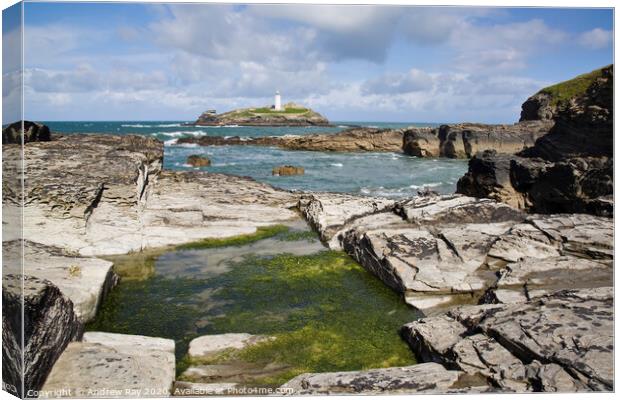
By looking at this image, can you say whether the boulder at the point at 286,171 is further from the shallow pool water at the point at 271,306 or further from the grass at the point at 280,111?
the grass at the point at 280,111

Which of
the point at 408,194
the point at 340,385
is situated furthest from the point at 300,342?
the point at 408,194

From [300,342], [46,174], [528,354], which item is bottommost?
[300,342]

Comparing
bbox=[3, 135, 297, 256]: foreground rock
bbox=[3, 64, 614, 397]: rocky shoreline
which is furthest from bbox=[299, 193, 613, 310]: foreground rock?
bbox=[3, 135, 297, 256]: foreground rock

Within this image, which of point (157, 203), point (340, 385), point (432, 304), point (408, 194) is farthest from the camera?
point (408, 194)

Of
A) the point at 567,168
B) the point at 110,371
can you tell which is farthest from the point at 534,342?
the point at 567,168

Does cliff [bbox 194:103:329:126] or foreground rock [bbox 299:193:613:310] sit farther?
cliff [bbox 194:103:329:126]

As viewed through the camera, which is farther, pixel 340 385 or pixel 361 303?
pixel 361 303

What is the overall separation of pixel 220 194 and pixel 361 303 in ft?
34.0

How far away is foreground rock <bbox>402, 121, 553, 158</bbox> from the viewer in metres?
52.8

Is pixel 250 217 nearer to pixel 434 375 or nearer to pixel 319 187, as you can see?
pixel 434 375

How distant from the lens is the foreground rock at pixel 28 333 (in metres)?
5.27

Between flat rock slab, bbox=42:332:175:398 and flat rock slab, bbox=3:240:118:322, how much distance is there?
1504 mm

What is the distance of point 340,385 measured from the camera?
→ 589cm

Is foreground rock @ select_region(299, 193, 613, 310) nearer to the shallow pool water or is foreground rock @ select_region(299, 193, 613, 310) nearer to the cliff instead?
the shallow pool water
